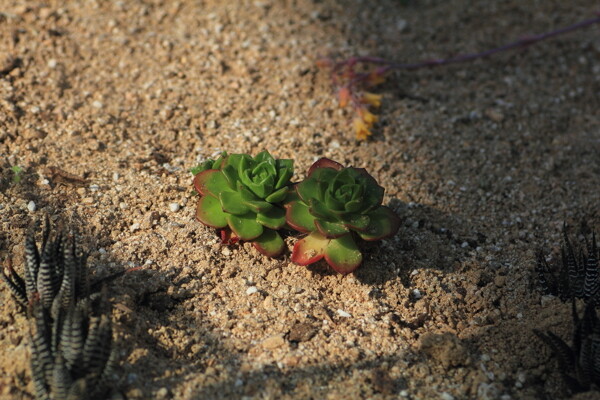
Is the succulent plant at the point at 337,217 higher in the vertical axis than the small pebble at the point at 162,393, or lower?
higher

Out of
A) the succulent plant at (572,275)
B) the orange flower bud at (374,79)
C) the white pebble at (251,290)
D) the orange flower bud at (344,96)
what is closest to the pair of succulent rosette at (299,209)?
the white pebble at (251,290)

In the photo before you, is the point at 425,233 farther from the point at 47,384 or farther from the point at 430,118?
the point at 47,384

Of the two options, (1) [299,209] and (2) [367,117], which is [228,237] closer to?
(1) [299,209]

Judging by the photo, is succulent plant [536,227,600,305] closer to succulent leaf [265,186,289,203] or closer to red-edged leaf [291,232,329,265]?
red-edged leaf [291,232,329,265]

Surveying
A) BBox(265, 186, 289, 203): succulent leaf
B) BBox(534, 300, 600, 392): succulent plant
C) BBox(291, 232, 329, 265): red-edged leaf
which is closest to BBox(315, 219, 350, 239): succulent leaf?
BBox(291, 232, 329, 265): red-edged leaf

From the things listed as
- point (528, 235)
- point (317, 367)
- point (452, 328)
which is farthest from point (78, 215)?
point (528, 235)

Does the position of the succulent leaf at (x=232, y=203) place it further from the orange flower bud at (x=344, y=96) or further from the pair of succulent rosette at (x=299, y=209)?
the orange flower bud at (x=344, y=96)

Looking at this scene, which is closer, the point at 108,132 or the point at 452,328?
the point at 452,328
